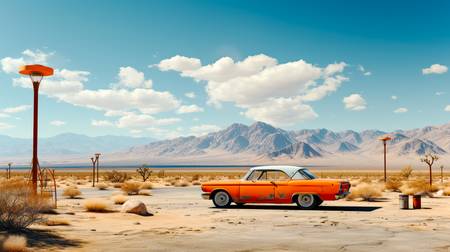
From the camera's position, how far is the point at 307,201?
1909cm

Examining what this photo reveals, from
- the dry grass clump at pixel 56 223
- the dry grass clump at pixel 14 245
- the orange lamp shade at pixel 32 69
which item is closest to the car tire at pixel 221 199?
the dry grass clump at pixel 56 223

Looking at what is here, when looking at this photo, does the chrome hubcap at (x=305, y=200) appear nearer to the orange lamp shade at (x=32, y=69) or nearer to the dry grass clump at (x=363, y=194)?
the dry grass clump at (x=363, y=194)

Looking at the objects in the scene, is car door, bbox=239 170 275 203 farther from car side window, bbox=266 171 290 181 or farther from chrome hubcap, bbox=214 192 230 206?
chrome hubcap, bbox=214 192 230 206

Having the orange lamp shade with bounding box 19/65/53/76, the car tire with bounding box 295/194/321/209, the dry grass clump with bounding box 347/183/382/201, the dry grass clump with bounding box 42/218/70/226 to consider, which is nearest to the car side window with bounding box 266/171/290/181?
the car tire with bounding box 295/194/321/209

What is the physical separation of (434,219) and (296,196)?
4.93 m

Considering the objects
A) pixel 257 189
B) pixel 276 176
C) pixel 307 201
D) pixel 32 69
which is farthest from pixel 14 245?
pixel 307 201

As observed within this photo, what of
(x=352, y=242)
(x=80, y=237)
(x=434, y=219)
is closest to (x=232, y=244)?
(x=352, y=242)

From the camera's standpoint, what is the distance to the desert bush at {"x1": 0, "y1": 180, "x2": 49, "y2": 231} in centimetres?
1163

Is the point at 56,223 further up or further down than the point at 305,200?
further down

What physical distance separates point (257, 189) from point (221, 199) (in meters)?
1.59

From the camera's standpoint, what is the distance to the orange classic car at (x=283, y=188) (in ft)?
61.3

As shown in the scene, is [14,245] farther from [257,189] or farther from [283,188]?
[283,188]

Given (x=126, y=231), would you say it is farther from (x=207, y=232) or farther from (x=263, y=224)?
(x=263, y=224)

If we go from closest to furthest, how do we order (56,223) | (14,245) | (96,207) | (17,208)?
(14,245) → (17,208) → (56,223) → (96,207)
